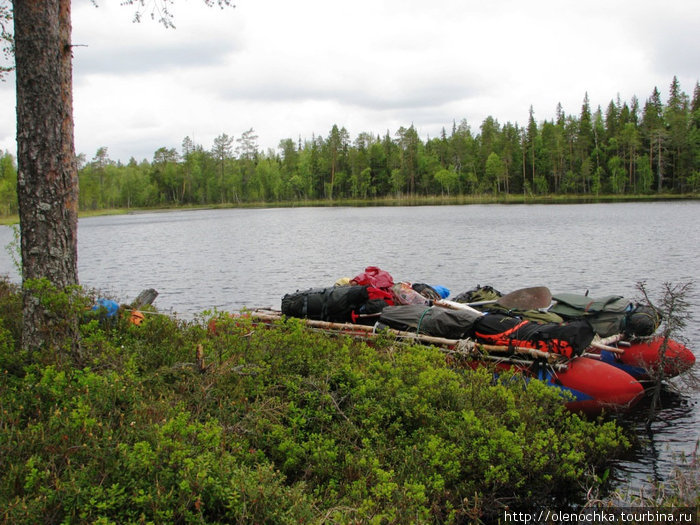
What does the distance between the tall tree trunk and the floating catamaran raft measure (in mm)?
2842

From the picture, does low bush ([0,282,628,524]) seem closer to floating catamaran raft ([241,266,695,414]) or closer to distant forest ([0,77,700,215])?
floating catamaran raft ([241,266,695,414])

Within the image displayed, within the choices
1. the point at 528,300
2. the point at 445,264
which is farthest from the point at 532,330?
the point at 445,264

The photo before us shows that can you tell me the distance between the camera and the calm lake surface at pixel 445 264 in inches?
588

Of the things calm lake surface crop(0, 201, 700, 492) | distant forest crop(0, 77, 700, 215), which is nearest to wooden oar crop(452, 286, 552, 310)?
calm lake surface crop(0, 201, 700, 492)

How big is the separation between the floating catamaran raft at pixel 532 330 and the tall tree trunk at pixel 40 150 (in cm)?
284

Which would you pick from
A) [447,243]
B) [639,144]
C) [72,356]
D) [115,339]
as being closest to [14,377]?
[72,356]

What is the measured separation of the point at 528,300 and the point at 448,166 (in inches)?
4032

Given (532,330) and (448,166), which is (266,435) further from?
(448,166)

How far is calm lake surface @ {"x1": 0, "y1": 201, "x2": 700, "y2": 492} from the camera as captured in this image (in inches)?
588

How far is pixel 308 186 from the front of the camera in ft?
397

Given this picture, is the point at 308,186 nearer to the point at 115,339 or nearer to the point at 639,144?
the point at 639,144

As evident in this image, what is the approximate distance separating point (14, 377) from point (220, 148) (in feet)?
437

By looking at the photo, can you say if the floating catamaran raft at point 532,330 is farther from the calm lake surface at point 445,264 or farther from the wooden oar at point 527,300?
the calm lake surface at point 445,264

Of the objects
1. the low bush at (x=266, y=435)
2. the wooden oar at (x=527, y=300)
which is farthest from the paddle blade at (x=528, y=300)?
the low bush at (x=266, y=435)
